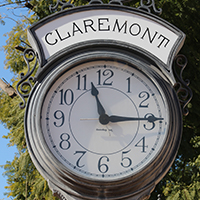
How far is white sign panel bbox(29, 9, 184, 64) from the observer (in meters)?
3.81

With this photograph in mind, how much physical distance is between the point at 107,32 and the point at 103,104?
67 cm

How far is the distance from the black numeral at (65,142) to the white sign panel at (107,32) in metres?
0.73

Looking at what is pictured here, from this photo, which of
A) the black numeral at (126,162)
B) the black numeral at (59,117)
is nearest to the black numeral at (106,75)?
the black numeral at (59,117)

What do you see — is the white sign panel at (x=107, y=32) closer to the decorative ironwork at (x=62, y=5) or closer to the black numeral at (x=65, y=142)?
the decorative ironwork at (x=62, y=5)

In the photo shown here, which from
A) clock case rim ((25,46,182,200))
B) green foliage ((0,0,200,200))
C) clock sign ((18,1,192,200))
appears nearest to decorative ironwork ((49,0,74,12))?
clock sign ((18,1,192,200))

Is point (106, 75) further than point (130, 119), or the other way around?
point (106, 75)

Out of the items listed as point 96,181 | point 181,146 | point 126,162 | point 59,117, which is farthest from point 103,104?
point 181,146

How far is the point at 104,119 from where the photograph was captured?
350cm

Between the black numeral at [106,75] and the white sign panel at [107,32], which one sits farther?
the white sign panel at [107,32]

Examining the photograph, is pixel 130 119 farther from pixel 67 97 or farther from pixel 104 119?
pixel 67 97

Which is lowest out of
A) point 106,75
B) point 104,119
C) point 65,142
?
point 65,142

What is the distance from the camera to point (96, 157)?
3.39 metres

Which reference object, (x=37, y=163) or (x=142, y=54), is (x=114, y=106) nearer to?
(x=142, y=54)

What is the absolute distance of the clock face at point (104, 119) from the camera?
3367 mm
